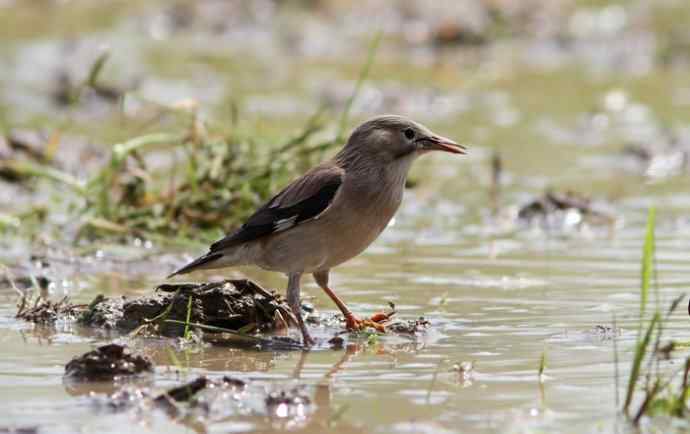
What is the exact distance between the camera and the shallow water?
4.95 meters

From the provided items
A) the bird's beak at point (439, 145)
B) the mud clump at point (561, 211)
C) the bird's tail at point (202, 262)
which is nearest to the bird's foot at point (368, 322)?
the bird's tail at point (202, 262)

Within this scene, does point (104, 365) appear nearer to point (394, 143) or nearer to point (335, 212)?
point (335, 212)

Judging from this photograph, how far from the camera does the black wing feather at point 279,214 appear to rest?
22.0ft

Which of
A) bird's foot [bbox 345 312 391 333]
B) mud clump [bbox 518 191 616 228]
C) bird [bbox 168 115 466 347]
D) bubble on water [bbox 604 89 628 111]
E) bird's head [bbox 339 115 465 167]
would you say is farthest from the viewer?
bubble on water [bbox 604 89 628 111]

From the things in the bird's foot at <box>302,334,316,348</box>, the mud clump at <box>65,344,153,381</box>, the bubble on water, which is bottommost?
the mud clump at <box>65,344,153,381</box>

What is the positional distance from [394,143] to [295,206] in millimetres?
603

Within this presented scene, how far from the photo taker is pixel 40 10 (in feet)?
72.5

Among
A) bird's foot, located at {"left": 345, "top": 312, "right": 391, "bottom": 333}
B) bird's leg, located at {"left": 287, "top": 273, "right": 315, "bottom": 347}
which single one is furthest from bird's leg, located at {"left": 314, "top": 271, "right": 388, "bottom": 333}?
bird's leg, located at {"left": 287, "top": 273, "right": 315, "bottom": 347}

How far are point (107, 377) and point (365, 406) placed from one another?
1044 mm

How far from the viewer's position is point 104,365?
535 cm

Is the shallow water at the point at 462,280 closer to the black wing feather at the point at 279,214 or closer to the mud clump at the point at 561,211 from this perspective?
the mud clump at the point at 561,211

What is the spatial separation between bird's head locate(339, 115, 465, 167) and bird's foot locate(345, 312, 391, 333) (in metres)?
0.78

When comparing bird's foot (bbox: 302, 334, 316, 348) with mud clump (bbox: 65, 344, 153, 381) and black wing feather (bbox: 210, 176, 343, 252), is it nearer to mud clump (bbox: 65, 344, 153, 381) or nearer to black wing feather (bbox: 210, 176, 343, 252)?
black wing feather (bbox: 210, 176, 343, 252)

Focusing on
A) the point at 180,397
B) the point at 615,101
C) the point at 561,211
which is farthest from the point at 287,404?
the point at 615,101
